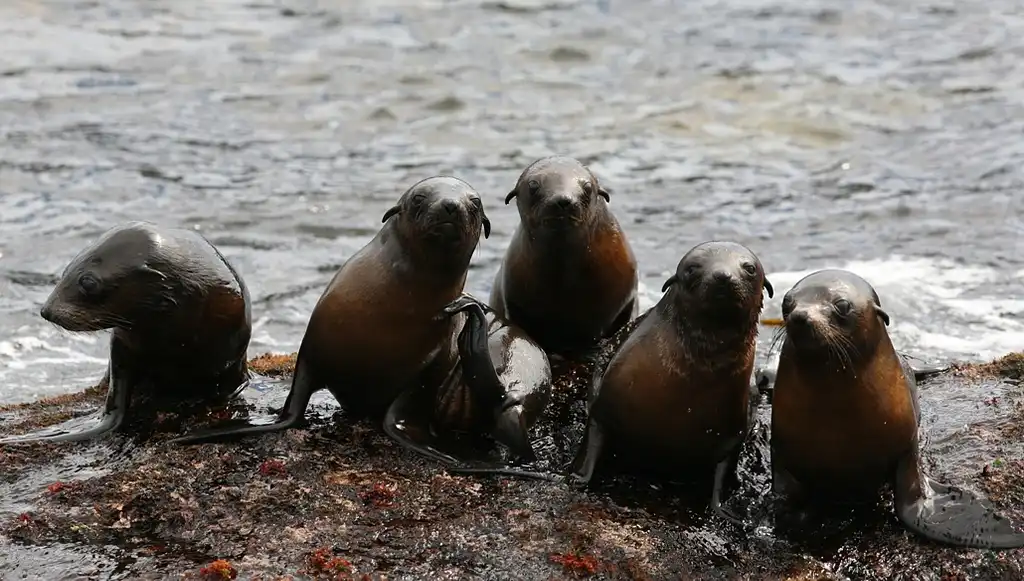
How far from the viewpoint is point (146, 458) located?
5789 mm

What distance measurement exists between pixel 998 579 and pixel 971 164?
11419 millimetres

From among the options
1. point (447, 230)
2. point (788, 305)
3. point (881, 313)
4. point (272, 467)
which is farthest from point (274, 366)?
point (881, 313)

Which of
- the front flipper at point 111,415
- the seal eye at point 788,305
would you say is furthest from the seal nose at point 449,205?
the front flipper at point 111,415

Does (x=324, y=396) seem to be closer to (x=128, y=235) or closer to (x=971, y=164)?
(x=128, y=235)

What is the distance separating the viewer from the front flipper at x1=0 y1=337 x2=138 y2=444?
20.0 feet

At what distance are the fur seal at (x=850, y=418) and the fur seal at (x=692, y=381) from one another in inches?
9.0

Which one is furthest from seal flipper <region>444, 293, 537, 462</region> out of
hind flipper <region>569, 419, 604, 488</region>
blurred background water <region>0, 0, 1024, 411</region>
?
blurred background water <region>0, 0, 1024, 411</region>

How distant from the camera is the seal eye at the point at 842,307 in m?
5.32

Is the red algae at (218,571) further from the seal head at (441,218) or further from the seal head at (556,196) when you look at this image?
the seal head at (556,196)

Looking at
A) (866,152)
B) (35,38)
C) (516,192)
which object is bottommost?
(866,152)

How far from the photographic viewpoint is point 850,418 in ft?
17.6

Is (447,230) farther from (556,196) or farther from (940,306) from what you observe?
(940,306)

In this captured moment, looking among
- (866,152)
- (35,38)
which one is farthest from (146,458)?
(35,38)

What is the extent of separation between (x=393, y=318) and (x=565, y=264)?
1317 mm
